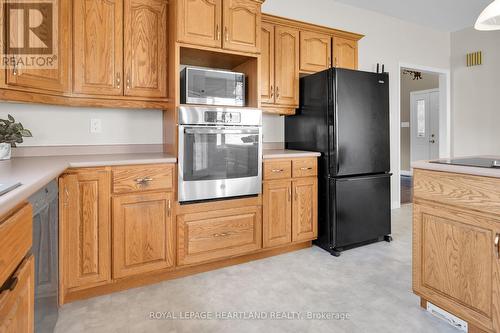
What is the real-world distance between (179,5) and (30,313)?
2134mm

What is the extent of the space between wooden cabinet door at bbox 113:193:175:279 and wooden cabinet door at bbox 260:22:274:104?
55.8 inches

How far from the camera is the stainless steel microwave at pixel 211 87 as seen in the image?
7.98ft

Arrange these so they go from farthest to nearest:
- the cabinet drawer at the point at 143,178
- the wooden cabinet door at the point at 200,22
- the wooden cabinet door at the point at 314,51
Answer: the wooden cabinet door at the point at 314,51 → the wooden cabinet door at the point at 200,22 → the cabinet drawer at the point at 143,178

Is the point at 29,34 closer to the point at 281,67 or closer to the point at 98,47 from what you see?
the point at 98,47

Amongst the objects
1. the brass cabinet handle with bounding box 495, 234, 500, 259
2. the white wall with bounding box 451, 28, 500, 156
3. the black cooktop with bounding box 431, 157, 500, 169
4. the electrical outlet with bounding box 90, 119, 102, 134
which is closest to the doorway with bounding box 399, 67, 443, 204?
the white wall with bounding box 451, 28, 500, 156

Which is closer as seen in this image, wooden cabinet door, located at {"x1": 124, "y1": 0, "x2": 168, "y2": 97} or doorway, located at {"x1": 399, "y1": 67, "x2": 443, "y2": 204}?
wooden cabinet door, located at {"x1": 124, "y1": 0, "x2": 168, "y2": 97}

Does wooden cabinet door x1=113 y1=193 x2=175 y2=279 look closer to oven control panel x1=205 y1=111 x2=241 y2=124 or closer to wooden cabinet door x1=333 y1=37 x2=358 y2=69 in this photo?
oven control panel x1=205 y1=111 x2=241 y2=124

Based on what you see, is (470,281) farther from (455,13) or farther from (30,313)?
(455,13)

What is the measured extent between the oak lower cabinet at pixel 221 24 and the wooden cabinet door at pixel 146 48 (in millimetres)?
247

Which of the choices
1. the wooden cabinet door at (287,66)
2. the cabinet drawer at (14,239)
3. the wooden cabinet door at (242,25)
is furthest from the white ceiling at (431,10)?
the cabinet drawer at (14,239)

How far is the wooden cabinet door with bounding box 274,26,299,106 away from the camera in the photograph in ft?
10.1

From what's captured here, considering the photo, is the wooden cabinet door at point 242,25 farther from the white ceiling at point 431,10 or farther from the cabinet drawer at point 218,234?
the white ceiling at point 431,10

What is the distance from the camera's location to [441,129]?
16.5ft

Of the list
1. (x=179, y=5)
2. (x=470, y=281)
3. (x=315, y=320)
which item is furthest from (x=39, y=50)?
(x=470, y=281)
